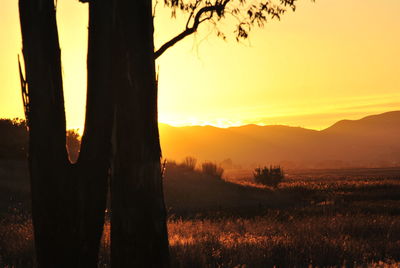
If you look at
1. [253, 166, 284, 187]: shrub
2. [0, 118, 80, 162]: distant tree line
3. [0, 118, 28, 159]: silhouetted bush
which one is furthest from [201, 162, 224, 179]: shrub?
[0, 118, 28, 159]: silhouetted bush

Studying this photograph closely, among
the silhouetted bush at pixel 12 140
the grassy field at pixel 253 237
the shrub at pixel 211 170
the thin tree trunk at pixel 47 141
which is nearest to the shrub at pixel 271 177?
the shrub at pixel 211 170

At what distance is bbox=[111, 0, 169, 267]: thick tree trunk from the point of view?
5.86 metres

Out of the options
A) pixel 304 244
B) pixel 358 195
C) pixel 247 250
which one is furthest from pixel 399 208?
pixel 247 250

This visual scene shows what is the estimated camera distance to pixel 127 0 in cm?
582

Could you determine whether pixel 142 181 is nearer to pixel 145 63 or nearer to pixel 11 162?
pixel 145 63

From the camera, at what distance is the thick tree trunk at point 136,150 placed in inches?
231

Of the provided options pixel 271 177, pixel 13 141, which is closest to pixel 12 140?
pixel 13 141

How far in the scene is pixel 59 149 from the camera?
5.40 m

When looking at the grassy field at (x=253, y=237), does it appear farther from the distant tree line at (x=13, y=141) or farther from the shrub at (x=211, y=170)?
the shrub at (x=211, y=170)

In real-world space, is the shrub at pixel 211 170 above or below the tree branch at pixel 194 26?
below

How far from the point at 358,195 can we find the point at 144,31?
2531cm

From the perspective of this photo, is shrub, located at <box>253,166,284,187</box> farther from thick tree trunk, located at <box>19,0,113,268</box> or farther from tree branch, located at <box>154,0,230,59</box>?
thick tree trunk, located at <box>19,0,113,268</box>

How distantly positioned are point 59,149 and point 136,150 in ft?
2.84

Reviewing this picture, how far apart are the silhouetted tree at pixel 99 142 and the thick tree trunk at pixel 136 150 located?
1 cm
